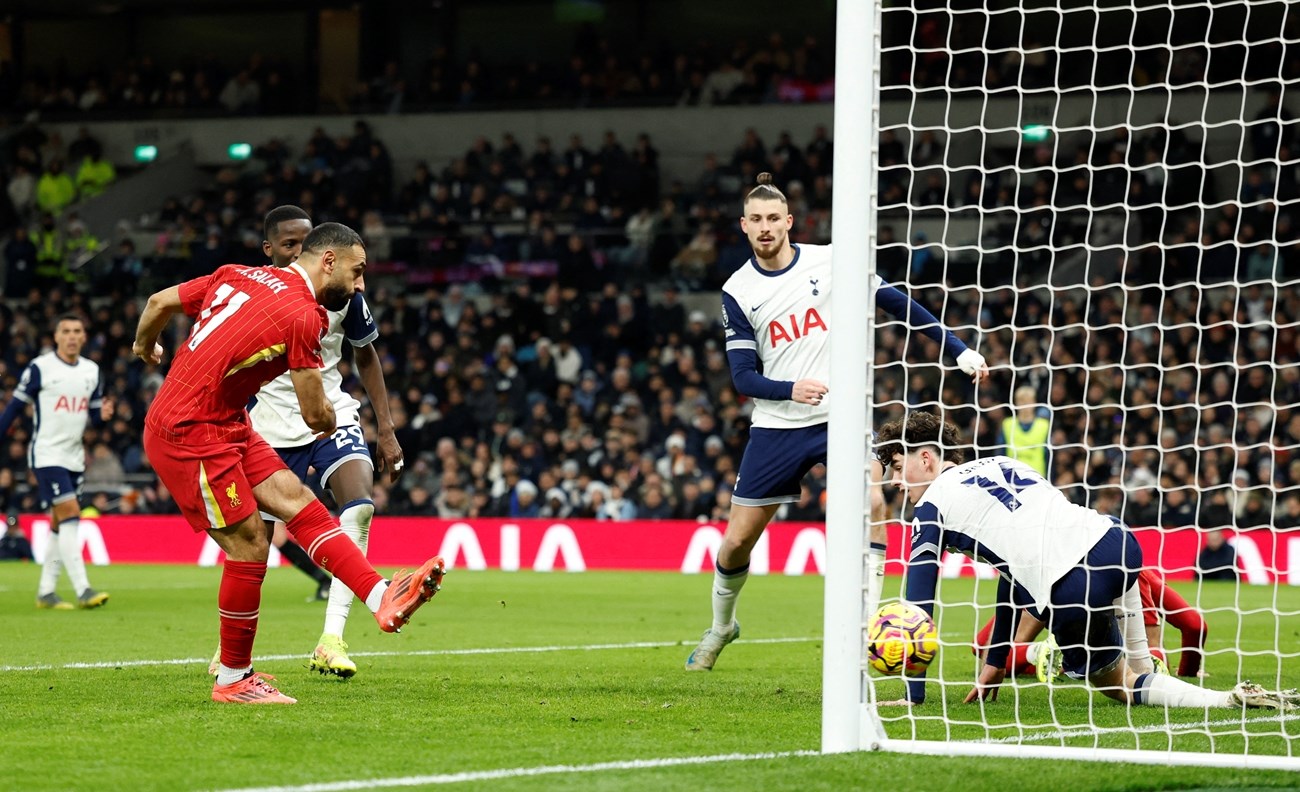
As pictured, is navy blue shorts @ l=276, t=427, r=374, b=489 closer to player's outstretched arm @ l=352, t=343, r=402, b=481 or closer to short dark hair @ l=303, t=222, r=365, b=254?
player's outstretched arm @ l=352, t=343, r=402, b=481

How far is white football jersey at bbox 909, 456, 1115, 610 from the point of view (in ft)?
20.3

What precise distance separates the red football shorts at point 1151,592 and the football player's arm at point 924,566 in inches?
54.2

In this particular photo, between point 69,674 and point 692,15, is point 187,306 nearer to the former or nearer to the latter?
point 69,674

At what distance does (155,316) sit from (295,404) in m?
2.01

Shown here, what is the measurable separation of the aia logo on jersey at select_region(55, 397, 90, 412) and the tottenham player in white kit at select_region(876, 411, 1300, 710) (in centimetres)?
806

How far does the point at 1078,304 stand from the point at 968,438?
225 centimetres

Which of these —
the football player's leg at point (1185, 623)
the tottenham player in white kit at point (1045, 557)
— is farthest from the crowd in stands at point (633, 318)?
the tottenham player in white kit at point (1045, 557)

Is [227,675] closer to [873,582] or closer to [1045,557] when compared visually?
[873,582]

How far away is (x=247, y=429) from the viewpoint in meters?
6.41

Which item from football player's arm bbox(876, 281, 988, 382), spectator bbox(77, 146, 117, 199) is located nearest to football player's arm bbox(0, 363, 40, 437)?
football player's arm bbox(876, 281, 988, 382)

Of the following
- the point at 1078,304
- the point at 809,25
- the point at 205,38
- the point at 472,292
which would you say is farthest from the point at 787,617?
the point at 205,38

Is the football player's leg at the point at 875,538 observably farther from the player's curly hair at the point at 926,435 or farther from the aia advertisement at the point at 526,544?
the aia advertisement at the point at 526,544

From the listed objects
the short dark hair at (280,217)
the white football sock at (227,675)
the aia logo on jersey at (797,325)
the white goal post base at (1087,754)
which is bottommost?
the white football sock at (227,675)

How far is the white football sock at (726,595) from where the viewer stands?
7.86 meters
